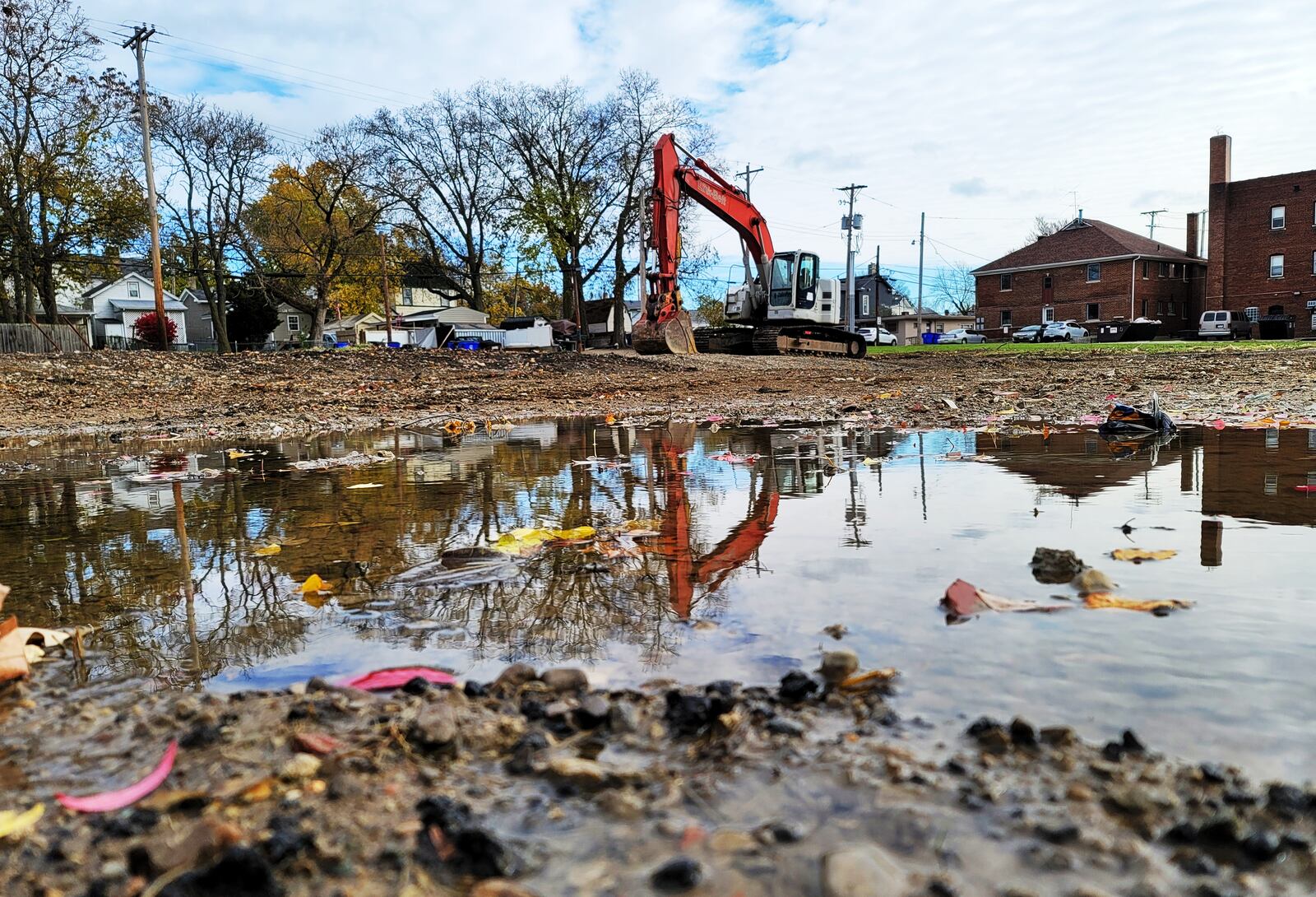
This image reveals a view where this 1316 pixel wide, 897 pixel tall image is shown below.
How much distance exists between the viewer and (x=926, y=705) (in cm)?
180

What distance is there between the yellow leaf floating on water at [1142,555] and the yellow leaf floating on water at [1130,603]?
0.50m

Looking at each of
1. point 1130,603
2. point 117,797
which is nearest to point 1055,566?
point 1130,603

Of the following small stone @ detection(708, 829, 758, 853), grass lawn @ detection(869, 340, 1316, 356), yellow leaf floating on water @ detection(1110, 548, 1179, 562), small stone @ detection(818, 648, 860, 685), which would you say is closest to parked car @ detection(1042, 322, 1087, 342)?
grass lawn @ detection(869, 340, 1316, 356)

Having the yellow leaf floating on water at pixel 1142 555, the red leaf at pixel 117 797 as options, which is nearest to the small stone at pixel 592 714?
the red leaf at pixel 117 797

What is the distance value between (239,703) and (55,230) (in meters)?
37.8

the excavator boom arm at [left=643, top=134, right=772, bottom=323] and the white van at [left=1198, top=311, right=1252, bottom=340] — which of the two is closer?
the excavator boom arm at [left=643, top=134, right=772, bottom=323]

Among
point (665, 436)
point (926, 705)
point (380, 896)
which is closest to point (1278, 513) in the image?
point (926, 705)

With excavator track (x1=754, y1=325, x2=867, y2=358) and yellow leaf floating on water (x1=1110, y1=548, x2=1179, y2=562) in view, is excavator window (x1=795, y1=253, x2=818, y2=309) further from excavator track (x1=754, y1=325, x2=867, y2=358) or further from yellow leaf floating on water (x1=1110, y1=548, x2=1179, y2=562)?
yellow leaf floating on water (x1=1110, y1=548, x2=1179, y2=562)

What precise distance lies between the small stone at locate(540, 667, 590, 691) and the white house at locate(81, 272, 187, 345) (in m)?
73.9

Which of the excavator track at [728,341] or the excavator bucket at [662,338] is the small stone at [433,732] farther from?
the excavator track at [728,341]

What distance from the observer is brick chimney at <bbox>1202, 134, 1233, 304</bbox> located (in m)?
50.7

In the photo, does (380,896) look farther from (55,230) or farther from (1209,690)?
(55,230)

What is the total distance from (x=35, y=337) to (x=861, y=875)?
104 feet

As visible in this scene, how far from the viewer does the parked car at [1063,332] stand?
177 ft
